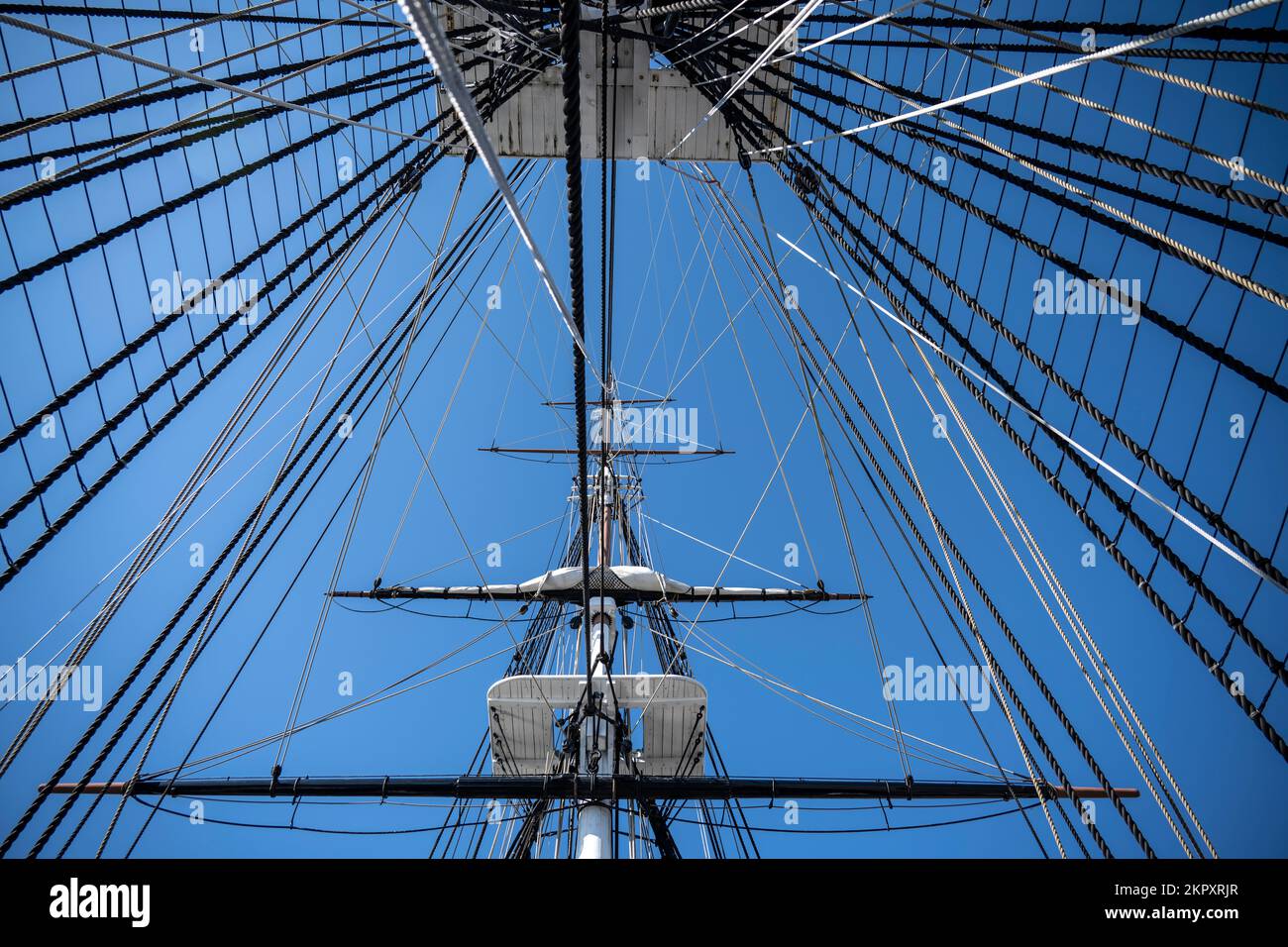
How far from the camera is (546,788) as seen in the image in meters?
8.22

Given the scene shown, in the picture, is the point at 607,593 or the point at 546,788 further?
the point at 607,593

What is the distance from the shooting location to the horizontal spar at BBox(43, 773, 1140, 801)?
8227 mm

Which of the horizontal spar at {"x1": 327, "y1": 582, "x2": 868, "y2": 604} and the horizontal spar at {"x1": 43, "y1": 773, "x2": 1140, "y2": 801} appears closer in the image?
the horizontal spar at {"x1": 43, "y1": 773, "x2": 1140, "y2": 801}

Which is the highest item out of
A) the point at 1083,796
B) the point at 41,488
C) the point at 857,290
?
the point at 857,290

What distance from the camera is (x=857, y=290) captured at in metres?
5.80

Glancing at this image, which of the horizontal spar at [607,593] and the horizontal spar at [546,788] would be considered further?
the horizontal spar at [607,593]

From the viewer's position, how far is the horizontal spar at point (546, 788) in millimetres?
8227
